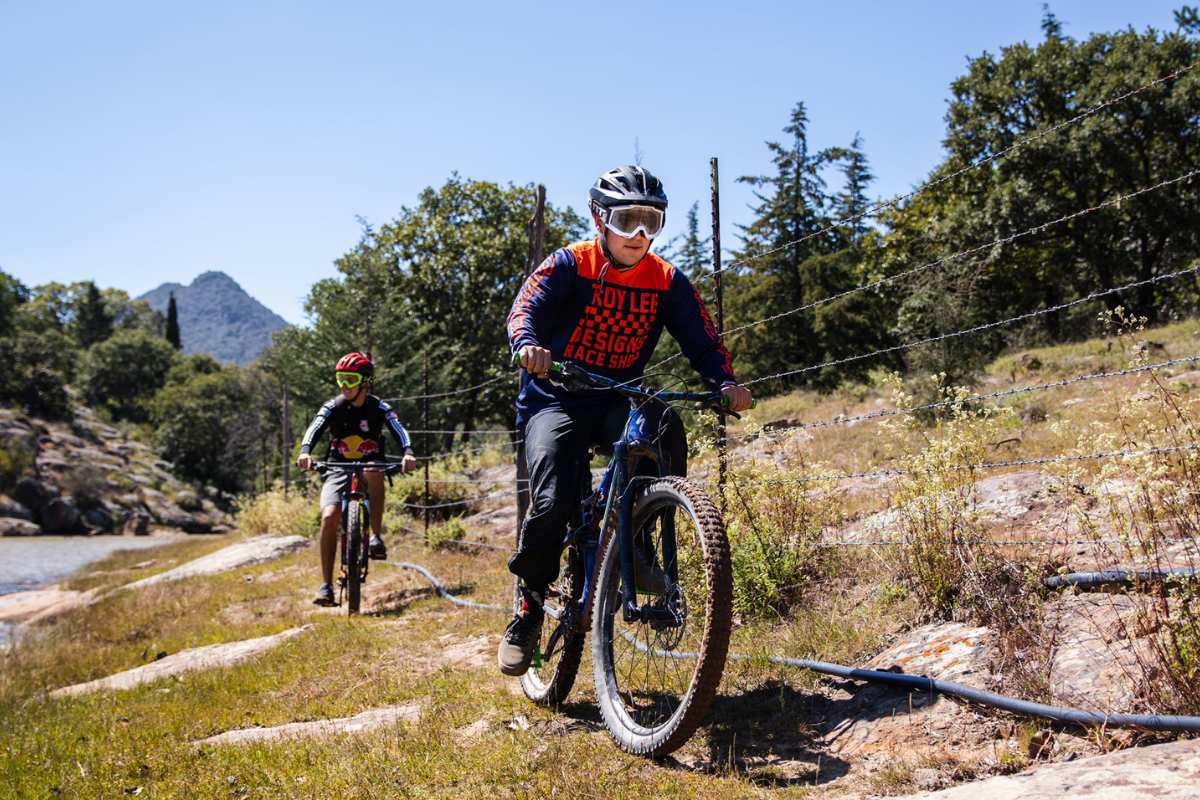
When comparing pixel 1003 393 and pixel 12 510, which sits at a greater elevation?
pixel 1003 393

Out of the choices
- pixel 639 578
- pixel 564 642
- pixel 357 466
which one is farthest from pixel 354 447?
pixel 639 578

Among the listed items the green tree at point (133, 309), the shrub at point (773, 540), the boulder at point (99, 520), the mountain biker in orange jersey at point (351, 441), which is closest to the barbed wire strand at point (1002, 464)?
the shrub at point (773, 540)

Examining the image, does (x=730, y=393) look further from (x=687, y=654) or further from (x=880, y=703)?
(x=880, y=703)

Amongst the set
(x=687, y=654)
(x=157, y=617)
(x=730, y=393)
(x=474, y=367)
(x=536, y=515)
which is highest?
(x=474, y=367)

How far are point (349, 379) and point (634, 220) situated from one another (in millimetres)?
4943

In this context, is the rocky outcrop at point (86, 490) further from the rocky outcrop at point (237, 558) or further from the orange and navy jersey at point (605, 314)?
the orange and navy jersey at point (605, 314)

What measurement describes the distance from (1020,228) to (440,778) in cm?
3554

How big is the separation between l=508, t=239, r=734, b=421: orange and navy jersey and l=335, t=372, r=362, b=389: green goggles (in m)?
4.29

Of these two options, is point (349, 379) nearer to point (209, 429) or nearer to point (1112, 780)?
point (1112, 780)

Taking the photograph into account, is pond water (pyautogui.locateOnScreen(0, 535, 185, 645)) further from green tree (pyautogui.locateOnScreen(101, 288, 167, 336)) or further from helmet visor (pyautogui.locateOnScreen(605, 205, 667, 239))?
green tree (pyautogui.locateOnScreen(101, 288, 167, 336))

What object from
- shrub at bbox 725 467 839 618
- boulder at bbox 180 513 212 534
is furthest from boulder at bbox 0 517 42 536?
shrub at bbox 725 467 839 618

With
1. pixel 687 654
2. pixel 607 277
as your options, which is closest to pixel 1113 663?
pixel 687 654

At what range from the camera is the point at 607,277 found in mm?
4105

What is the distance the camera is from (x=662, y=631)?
347 cm
